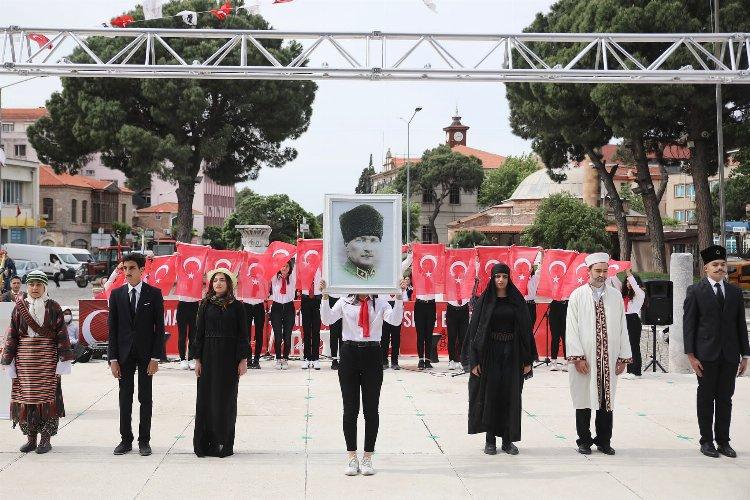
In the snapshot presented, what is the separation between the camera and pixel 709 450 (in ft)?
27.7

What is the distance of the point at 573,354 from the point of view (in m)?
8.44

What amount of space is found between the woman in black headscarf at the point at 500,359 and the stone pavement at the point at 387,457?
0.28 m

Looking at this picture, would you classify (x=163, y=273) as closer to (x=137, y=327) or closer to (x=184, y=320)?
(x=184, y=320)

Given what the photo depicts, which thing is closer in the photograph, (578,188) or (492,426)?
(492,426)

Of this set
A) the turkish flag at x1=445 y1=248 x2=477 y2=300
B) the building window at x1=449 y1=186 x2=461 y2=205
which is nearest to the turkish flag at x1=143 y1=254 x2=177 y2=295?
the turkish flag at x1=445 y1=248 x2=477 y2=300

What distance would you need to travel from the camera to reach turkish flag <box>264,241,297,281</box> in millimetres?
15430

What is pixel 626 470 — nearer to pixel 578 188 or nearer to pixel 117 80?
pixel 117 80

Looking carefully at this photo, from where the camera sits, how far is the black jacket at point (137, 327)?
8.19 metres

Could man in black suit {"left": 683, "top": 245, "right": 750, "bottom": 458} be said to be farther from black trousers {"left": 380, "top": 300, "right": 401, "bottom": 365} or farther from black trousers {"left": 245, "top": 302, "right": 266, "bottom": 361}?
black trousers {"left": 245, "top": 302, "right": 266, "bottom": 361}

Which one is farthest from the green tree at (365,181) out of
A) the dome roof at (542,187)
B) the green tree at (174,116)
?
the green tree at (174,116)

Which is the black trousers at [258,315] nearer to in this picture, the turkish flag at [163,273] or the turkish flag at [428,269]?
the turkish flag at [163,273]

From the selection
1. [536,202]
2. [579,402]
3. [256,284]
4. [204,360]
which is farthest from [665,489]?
[536,202]

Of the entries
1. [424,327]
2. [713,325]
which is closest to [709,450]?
[713,325]

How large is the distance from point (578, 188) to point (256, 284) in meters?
91.3
